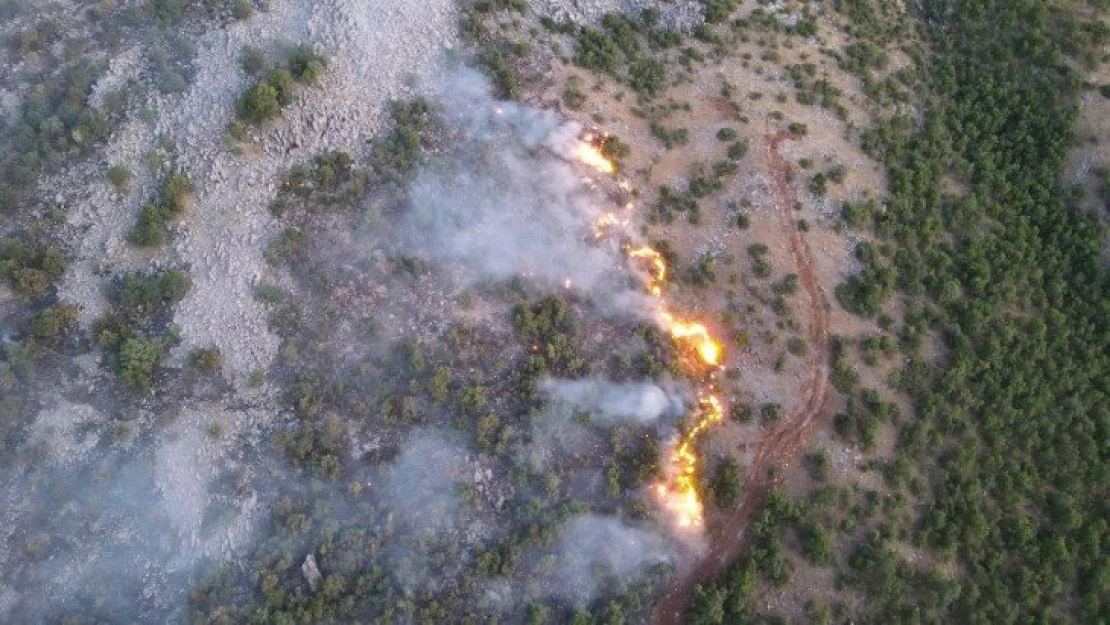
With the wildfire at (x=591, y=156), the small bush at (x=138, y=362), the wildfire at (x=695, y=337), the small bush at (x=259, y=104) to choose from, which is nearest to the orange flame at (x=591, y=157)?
the wildfire at (x=591, y=156)

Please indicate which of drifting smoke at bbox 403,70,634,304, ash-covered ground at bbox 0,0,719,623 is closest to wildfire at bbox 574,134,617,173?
drifting smoke at bbox 403,70,634,304

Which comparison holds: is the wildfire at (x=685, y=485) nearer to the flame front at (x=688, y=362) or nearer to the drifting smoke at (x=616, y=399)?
the flame front at (x=688, y=362)

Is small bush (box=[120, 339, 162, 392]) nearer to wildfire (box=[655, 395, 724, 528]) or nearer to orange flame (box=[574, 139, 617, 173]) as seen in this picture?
orange flame (box=[574, 139, 617, 173])

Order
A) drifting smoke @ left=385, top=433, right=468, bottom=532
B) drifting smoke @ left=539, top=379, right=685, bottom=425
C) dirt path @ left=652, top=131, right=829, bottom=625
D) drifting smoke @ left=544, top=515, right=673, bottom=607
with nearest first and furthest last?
drifting smoke @ left=385, top=433, right=468, bottom=532
drifting smoke @ left=544, top=515, right=673, bottom=607
dirt path @ left=652, top=131, right=829, bottom=625
drifting smoke @ left=539, top=379, right=685, bottom=425

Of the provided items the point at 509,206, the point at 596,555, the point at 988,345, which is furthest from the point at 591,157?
the point at 988,345

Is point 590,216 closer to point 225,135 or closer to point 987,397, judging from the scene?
point 225,135

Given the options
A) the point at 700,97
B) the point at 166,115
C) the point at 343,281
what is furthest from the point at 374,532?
the point at 700,97
